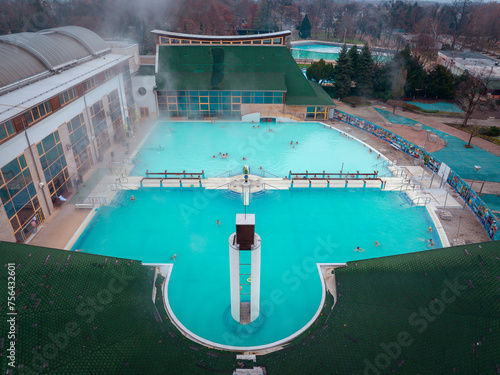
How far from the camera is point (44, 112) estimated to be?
20906 mm

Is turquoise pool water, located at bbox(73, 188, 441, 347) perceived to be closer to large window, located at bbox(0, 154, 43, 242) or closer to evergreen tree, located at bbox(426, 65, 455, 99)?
large window, located at bbox(0, 154, 43, 242)

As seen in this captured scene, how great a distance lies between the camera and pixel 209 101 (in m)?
38.3

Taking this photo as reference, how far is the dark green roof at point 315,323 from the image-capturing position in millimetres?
11000

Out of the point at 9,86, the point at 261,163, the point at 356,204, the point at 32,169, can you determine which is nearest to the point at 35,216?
the point at 32,169

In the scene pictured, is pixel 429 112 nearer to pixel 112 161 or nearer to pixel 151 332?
pixel 112 161

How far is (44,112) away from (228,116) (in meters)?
20.9

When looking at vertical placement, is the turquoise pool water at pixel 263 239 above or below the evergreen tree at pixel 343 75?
below

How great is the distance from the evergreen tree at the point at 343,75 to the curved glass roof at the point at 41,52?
2910 centimetres

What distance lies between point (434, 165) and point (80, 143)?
27295 millimetres

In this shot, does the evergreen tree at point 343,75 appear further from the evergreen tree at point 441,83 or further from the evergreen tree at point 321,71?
the evergreen tree at point 441,83

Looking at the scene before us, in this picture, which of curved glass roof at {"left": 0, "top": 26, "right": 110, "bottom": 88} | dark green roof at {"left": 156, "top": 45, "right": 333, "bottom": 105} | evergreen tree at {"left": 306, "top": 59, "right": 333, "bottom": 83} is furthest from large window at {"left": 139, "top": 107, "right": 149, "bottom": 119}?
evergreen tree at {"left": 306, "top": 59, "right": 333, "bottom": 83}

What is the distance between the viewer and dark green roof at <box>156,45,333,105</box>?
37.9 meters

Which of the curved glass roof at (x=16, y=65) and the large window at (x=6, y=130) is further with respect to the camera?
the curved glass roof at (x=16, y=65)

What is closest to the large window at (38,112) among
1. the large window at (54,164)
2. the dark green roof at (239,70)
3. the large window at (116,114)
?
the large window at (54,164)
